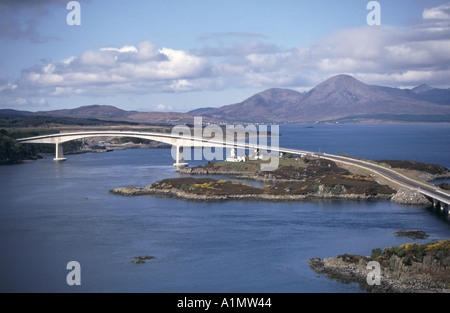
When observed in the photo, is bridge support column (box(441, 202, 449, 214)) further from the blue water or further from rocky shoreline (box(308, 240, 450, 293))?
rocky shoreline (box(308, 240, 450, 293))

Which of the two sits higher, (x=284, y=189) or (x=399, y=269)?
(x=284, y=189)

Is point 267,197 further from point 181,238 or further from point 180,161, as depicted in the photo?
point 180,161

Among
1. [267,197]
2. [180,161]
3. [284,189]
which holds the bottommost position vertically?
[267,197]

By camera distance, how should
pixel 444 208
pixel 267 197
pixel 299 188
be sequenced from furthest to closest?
pixel 299 188 → pixel 267 197 → pixel 444 208

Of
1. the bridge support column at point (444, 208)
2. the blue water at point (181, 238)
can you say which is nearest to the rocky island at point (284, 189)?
the blue water at point (181, 238)

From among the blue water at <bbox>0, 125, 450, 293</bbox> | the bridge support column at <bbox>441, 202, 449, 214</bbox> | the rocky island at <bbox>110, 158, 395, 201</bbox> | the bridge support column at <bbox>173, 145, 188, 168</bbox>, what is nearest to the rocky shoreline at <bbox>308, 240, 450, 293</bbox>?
the blue water at <bbox>0, 125, 450, 293</bbox>

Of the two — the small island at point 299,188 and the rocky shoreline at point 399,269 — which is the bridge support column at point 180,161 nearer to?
the small island at point 299,188

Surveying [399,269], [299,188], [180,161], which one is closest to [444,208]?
[299,188]
